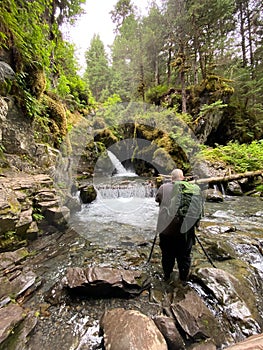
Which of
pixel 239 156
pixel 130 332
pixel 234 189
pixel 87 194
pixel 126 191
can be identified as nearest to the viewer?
pixel 130 332

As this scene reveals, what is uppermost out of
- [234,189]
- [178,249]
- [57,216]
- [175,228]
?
[175,228]

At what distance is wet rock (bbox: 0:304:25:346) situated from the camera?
176 centimetres

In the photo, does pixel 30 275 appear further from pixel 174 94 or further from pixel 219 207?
pixel 174 94

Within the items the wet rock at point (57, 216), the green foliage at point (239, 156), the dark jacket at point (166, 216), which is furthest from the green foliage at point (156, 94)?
the dark jacket at point (166, 216)

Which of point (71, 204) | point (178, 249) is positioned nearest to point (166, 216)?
point (178, 249)

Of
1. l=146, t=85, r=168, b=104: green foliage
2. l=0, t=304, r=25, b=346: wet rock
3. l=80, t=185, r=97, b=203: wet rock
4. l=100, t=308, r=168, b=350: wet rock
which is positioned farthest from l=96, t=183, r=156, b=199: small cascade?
l=146, t=85, r=168, b=104: green foliage

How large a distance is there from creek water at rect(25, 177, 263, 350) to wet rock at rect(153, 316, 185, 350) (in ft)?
1.23

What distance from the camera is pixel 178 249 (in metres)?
2.72

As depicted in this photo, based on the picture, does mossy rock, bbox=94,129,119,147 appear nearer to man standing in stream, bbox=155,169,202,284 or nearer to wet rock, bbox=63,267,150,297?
man standing in stream, bbox=155,169,202,284

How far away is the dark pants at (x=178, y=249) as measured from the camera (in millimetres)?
2596

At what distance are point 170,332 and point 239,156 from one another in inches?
459

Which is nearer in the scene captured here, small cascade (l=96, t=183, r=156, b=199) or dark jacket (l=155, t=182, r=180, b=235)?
dark jacket (l=155, t=182, r=180, b=235)

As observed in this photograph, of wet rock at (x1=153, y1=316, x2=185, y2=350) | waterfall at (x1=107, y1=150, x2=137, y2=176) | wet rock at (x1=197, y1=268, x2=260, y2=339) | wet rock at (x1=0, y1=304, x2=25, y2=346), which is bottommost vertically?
wet rock at (x1=197, y1=268, x2=260, y2=339)

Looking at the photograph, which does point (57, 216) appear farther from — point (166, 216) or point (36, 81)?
point (36, 81)
